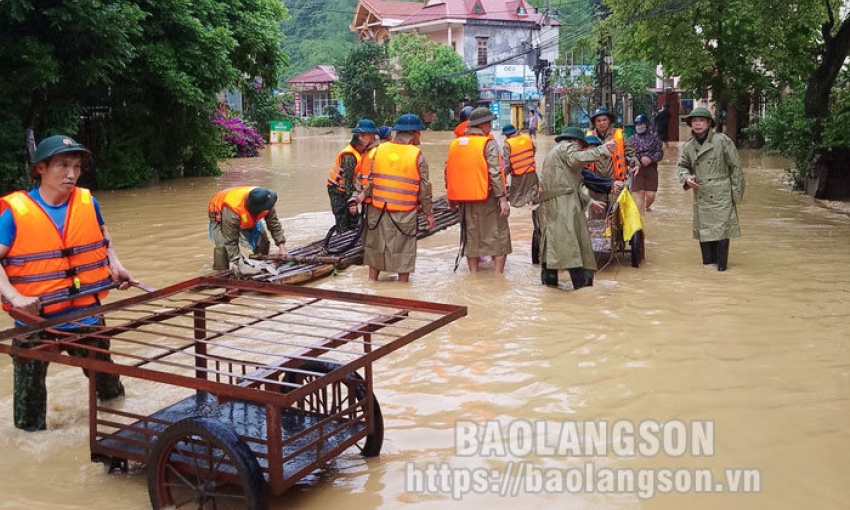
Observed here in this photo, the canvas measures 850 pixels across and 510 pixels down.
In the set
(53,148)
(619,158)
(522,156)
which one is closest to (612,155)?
(619,158)

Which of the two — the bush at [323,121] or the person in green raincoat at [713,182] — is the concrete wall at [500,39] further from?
the person in green raincoat at [713,182]

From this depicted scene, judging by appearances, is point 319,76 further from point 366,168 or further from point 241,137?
point 366,168

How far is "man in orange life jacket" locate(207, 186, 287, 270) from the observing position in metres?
8.46

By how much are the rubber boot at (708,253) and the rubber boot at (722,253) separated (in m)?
0.27

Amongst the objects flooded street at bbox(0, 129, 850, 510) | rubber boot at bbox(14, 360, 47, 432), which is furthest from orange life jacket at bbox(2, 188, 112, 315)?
flooded street at bbox(0, 129, 850, 510)

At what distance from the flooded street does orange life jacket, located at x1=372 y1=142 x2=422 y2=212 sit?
0.86m

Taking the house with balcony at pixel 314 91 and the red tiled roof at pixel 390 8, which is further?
the house with balcony at pixel 314 91

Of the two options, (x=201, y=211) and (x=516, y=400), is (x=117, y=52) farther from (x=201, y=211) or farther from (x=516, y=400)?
(x=516, y=400)

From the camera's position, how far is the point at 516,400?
550 cm

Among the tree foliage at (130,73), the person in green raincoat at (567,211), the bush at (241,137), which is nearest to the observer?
the person in green raincoat at (567,211)

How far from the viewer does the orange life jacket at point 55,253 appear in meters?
4.83

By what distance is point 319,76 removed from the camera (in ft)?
220

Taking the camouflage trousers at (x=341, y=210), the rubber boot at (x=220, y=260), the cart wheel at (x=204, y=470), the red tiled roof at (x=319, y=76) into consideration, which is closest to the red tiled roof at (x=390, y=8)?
the red tiled roof at (x=319, y=76)

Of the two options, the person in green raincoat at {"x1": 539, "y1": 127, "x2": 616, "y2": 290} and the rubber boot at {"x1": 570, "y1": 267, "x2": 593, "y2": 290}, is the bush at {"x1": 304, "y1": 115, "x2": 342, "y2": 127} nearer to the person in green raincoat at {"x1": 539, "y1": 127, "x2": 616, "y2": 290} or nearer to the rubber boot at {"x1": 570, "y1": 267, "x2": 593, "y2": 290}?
the person in green raincoat at {"x1": 539, "y1": 127, "x2": 616, "y2": 290}
